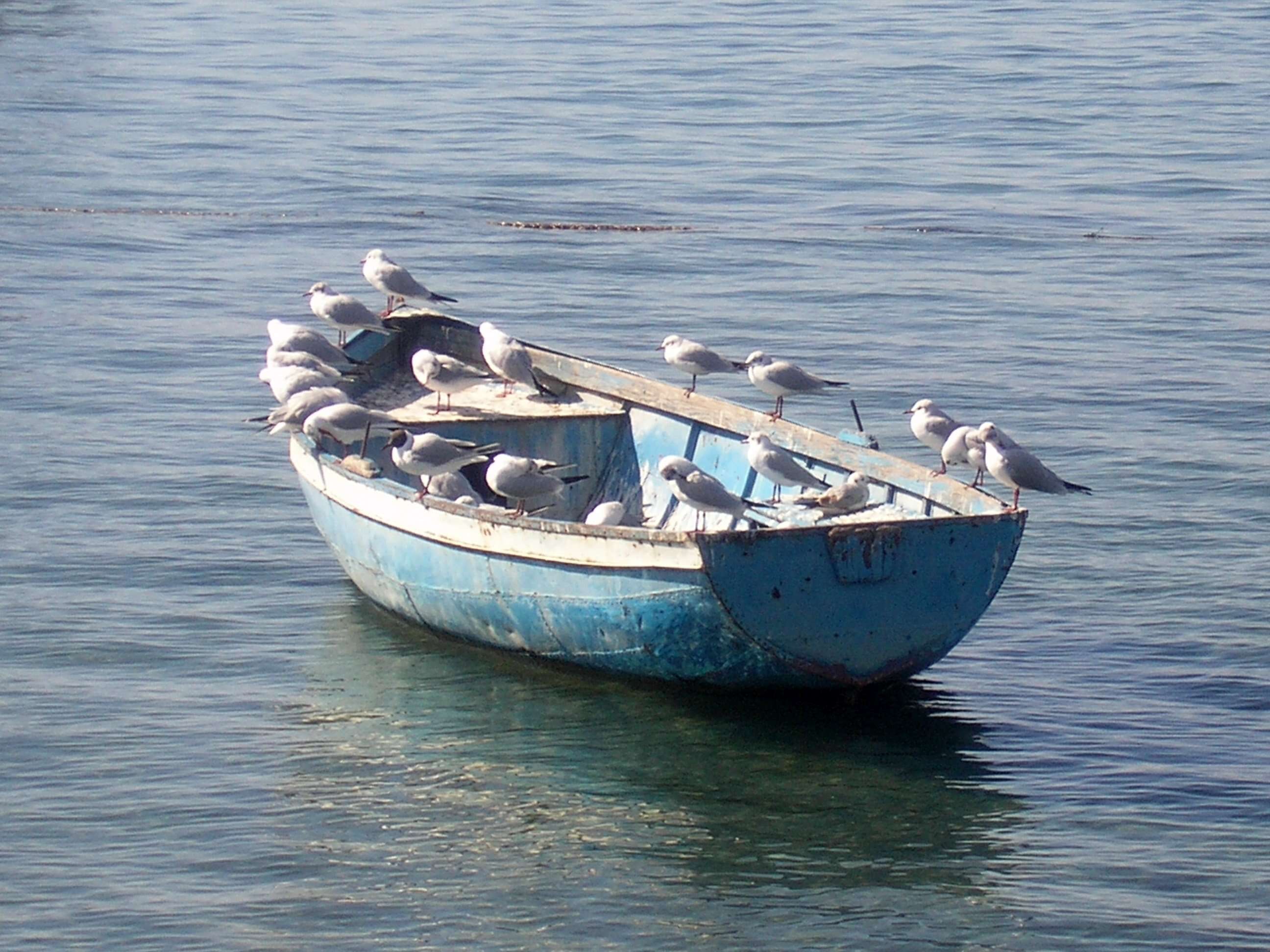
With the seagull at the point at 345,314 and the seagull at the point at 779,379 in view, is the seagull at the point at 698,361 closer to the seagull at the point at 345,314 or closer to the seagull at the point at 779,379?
the seagull at the point at 779,379

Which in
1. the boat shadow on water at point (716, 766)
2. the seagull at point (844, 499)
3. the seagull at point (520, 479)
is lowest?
the boat shadow on water at point (716, 766)

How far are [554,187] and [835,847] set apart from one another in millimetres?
19521

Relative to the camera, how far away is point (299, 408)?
1403 centimetres

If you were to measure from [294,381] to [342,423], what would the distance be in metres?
0.93

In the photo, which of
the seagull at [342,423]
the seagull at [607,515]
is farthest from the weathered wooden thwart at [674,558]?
the seagull at [607,515]

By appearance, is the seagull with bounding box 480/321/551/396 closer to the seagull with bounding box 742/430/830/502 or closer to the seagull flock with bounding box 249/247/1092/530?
the seagull flock with bounding box 249/247/1092/530

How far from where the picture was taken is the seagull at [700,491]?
40.5ft

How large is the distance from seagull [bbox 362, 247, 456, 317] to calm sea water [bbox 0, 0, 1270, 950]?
165cm

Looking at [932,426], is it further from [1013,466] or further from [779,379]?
[779,379]

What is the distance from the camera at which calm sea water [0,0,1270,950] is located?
10.7 metres

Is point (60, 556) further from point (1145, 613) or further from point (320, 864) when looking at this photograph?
point (1145, 613)

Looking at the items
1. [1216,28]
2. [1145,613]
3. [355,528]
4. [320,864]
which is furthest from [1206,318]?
[1216,28]

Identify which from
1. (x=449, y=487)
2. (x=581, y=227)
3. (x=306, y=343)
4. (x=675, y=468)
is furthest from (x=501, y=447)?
(x=581, y=227)

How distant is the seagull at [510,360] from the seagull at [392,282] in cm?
200
